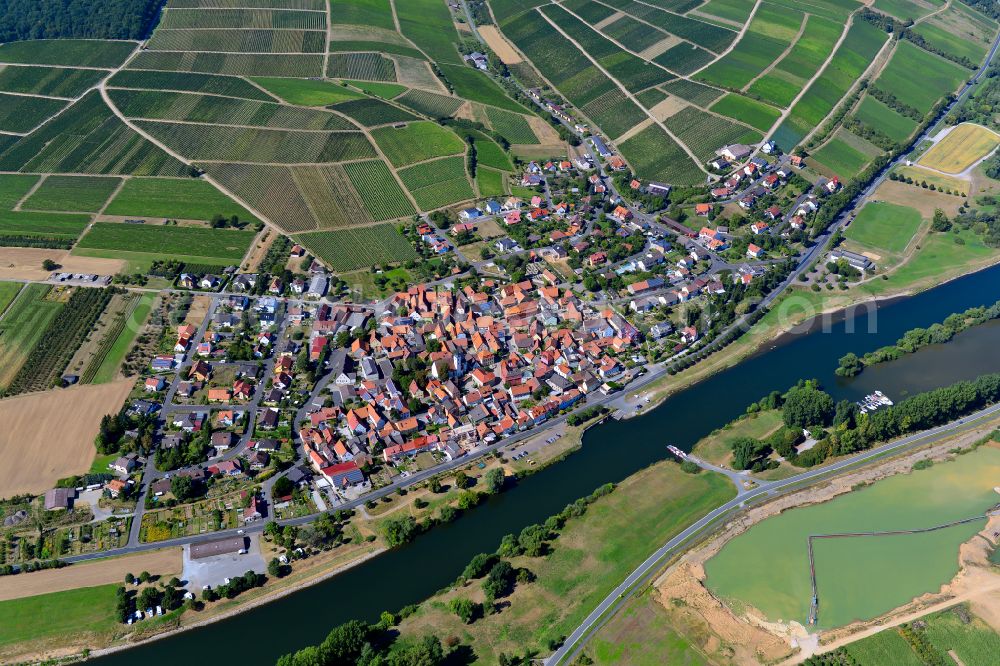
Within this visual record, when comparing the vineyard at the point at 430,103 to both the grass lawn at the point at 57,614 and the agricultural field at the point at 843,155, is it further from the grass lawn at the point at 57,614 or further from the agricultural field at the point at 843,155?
the grass lawn at the point at 57,614

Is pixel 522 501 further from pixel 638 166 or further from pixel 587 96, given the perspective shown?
pixel 587 96

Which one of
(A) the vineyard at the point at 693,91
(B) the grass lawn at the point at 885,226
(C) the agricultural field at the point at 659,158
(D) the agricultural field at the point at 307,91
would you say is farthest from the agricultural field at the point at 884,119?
(D) the agricultural field at the point at 307,91

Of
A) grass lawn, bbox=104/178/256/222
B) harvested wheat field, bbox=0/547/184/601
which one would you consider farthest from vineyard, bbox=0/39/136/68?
harvested wheat field, bbox=0/547/184/601

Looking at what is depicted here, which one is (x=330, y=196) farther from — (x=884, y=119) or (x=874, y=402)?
(x=884, y=119)

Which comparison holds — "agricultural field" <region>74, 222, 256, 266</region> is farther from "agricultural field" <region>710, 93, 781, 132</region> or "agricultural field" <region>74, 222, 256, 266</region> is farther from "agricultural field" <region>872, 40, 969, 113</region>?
"agricultural field" <region>872, 40, 969, 113</region>

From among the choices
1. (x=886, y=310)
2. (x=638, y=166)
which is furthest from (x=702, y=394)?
(x=638, y=166)
